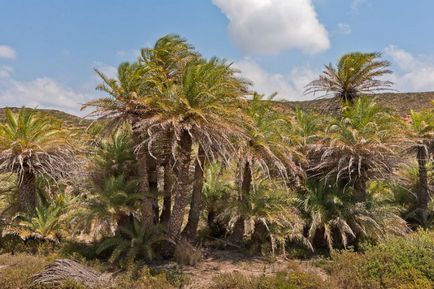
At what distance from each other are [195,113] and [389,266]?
7106mm

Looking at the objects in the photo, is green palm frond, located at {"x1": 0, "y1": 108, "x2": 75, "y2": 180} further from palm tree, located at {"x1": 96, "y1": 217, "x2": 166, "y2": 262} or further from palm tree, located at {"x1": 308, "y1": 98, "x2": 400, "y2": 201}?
palm tree, located at {"x1": 308, "y1": 98, "x2": 400, "y2": 201}

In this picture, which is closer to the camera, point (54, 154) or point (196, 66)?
point (196, 66)

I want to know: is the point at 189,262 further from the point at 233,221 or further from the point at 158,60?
the point at 158,60

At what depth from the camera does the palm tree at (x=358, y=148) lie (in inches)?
555

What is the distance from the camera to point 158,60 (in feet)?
45.4

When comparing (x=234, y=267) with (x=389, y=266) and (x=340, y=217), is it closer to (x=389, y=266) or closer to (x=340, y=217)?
(x=340, y=217)

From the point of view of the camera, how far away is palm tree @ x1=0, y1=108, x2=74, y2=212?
13727 mm

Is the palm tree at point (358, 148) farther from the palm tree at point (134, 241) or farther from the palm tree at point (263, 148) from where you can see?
the palm tree at point (134, 241)

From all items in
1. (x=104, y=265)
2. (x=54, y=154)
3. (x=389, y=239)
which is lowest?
(x=104, y=265)

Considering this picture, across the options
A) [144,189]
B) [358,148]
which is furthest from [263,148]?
[144,189]

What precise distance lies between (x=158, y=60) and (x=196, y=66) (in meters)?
2.21

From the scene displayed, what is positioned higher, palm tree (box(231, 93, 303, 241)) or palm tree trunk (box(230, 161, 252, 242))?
palm tree (box(231, 93, 303, 241))

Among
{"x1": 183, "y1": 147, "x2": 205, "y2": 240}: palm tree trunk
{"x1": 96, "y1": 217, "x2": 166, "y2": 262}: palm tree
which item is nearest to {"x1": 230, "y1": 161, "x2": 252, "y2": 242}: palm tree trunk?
{"x1": 183, "y1": 147, "x2": 205, "y2": 240}: palm tree trunk

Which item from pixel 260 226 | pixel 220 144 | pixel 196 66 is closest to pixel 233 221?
pixel 260 226
